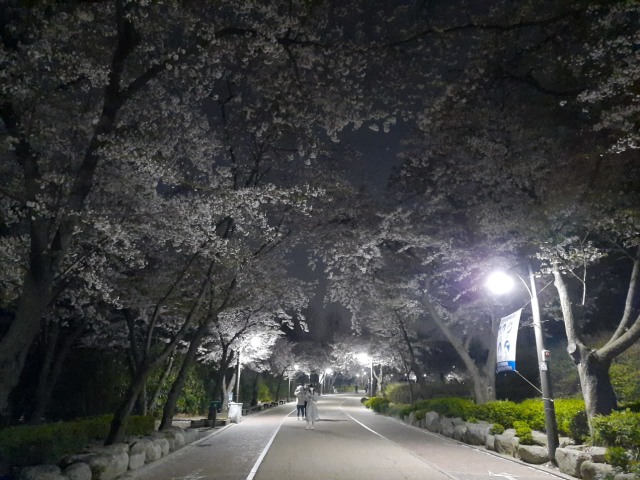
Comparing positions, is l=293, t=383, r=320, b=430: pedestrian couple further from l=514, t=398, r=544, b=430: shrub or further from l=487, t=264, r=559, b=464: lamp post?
l=487, t=264, r=559, b=464: lamp post

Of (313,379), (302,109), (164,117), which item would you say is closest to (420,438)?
(302,109)

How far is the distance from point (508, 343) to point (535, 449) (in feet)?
8.39

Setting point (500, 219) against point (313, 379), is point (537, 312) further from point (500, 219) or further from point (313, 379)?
point (313, 379)

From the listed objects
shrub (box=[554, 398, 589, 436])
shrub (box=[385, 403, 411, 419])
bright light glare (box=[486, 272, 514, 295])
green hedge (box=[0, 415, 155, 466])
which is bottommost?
green hedge (box=[0, 415, 155, 466])

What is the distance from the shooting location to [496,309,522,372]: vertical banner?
1273cm

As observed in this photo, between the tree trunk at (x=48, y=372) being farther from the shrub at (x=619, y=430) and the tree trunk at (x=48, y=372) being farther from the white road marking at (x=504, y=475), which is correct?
the shrub at (x=619, y=430)

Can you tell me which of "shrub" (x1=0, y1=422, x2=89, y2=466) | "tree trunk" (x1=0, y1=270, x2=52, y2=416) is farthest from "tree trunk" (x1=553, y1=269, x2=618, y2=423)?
"shrub" (x1=0, y1=422, x2=89, y2=466)

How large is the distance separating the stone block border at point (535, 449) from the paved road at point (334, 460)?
Answer: 319 mm

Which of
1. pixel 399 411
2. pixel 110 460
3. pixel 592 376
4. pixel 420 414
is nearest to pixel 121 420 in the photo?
pixel 110 460

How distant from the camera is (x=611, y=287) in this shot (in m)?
27.3

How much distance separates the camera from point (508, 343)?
13.0 metres

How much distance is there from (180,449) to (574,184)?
43.8ft

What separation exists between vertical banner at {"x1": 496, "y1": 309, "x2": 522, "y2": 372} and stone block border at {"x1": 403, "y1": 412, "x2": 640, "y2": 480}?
1859mm

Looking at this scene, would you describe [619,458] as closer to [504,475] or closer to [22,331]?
[504,475]
